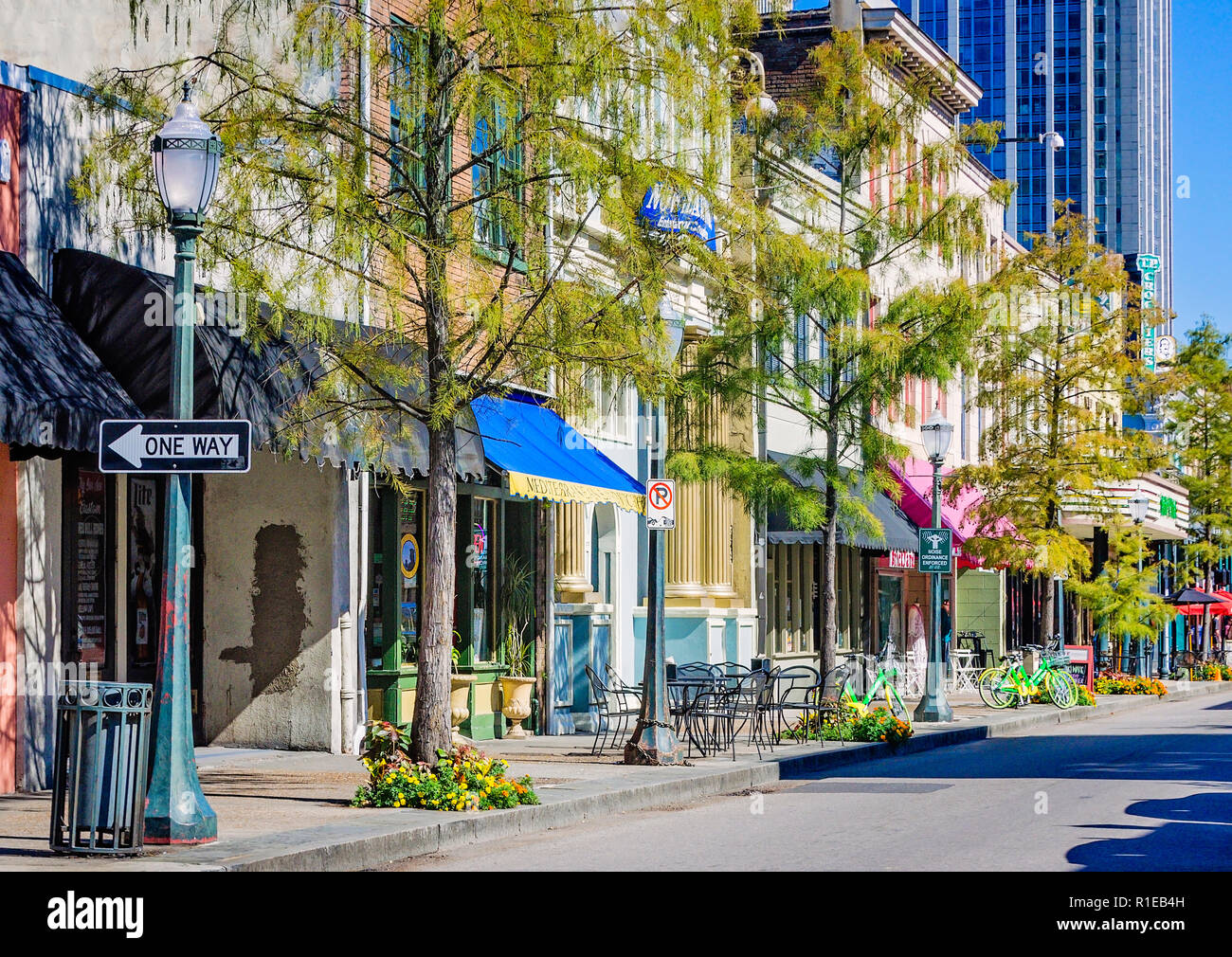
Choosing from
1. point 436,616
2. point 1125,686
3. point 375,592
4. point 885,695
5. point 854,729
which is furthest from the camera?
point 1125,686

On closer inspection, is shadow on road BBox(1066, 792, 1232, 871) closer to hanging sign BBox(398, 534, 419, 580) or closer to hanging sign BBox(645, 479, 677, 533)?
hanging sign BBox(645, 479, 677, 533)

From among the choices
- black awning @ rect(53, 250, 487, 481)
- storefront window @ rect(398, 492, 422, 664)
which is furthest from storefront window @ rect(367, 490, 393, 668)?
black awning @ rect(53, 250, 487, 481)

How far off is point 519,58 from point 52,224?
14.0ft

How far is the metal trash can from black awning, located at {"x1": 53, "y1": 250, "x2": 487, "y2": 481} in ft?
13.4

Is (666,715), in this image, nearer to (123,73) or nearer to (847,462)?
(123,73)

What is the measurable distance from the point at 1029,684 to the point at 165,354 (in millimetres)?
21789

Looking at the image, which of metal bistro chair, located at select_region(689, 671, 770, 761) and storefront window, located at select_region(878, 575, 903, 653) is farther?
storefront window, located at select_region(878, 575, 903, 653)

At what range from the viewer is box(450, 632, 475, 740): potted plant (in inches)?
774

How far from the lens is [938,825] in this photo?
1305 cm

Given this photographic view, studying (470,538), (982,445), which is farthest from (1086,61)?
(470,538)

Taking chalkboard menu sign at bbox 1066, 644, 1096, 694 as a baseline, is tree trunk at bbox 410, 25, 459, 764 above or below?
above

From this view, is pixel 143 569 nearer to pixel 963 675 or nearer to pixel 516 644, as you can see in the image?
pixel 516 644

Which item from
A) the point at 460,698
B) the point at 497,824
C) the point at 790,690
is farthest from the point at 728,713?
the point at 497,824
